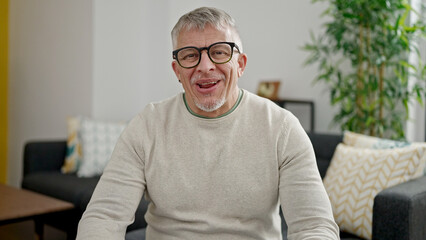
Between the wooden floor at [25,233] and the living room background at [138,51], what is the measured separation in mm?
978

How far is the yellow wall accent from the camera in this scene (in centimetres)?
481

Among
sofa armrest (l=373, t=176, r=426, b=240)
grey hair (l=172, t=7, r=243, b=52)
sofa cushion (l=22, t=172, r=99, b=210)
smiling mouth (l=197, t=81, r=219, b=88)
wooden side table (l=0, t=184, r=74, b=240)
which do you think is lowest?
sofa cushion (l=22, t=172, r=99, b=210)

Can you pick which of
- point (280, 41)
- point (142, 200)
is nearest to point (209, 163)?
point (142, 200)

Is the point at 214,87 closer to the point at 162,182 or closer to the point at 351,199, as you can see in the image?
the point at 162,182

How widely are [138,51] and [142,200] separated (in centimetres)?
177

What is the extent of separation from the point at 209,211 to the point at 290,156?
0.29 meters

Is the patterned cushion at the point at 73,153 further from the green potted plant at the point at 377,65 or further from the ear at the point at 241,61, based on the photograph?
the ear at the point at 241,61

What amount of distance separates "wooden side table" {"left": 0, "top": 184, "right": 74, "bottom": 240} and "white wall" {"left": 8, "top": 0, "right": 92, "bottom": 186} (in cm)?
148

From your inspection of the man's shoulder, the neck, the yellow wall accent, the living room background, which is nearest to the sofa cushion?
the living room background

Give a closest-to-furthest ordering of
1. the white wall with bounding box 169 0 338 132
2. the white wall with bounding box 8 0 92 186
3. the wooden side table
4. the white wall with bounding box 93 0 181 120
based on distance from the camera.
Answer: the wooden side table, the white wall with bounding box 169 0 338 132, the white wall with bounding box 93 0 181 120, the white wall with bounding box 8 0 92 186

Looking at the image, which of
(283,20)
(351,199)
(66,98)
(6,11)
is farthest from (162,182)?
(6,11)

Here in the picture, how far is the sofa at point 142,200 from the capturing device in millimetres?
1618

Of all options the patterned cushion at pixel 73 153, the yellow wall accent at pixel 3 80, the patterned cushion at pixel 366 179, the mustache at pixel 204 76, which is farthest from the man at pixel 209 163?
the yellow wall accent at pixel 3 80

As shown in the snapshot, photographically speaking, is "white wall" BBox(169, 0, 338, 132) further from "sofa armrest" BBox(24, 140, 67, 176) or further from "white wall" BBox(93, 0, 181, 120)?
"sofa armrest" BBox(24, 140, 67, 176)
